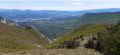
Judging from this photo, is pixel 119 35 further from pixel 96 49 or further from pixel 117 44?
pixel 96 49

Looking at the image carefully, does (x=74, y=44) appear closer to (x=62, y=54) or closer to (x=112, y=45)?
(x=62, y=54)

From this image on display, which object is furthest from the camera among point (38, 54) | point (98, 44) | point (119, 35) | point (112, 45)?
point (98, 44)

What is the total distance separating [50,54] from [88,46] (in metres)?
18.4

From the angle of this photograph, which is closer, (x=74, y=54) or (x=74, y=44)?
(x=74, y=54)

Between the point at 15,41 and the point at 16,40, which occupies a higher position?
the point at 15,41

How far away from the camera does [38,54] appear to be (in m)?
31.2

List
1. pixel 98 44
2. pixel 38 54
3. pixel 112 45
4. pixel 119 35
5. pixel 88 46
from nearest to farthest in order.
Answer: pixel 119 35 → pixel 112 45 → pixel 38 54 → pixel 98 44 → pixel 88 46

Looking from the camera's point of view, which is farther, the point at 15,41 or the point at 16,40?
the point at 16,40

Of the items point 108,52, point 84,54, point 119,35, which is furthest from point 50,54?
point 119,35

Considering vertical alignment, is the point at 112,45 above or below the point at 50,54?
above

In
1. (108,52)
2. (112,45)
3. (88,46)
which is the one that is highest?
(112,45)

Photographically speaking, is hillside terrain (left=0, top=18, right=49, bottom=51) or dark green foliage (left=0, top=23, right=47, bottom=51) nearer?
dark green foliage (left=0, top=23, right=47, bottom=51)

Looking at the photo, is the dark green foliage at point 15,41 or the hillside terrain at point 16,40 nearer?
the dark green foliage at point 15,41

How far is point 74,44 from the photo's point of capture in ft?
149
